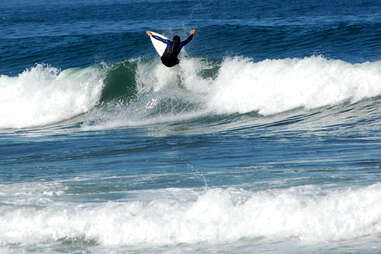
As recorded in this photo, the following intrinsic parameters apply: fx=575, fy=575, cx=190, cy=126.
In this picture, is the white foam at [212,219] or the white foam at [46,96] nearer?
the white foam at [212,219]

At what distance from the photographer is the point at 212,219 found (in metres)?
6.31

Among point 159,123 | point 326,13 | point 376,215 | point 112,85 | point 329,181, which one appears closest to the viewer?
point 376,215

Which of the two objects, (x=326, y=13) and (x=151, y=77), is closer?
(x=151, y=77)

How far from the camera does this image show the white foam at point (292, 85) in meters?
13.5

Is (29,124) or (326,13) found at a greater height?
(326,13)

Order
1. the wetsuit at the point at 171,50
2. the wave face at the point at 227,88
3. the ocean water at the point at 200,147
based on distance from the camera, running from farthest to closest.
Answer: the wetsuit at the point at 171,50 → the wave face at the point at 227,88 → the ocean water at the point at 200,147

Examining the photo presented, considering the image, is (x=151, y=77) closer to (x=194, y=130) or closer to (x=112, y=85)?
(x=112, y=85)

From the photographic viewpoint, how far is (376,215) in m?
5.96

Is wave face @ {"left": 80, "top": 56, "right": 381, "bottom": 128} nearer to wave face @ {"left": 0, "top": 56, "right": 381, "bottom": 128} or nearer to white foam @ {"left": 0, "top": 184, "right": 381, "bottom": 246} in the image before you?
wave face @ {"left": 0, "top": 56, "right": 381, "bottom": 128}

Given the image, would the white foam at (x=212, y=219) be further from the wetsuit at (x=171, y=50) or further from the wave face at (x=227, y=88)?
the wetsuit at (x=171, y=50)

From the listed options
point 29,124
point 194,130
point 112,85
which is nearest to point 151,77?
point 112,85

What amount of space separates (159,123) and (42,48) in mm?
13941

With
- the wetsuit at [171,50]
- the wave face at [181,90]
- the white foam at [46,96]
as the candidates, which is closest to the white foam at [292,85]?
the wave face at [181,90]

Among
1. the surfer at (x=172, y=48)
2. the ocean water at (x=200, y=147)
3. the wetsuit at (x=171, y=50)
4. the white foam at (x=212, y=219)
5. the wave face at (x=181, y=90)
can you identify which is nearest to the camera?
the white foam at (x=212, y=219)
